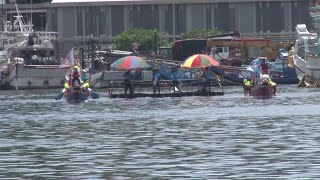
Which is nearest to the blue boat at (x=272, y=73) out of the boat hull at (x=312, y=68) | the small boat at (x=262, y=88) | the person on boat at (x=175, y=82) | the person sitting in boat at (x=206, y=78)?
the boat hull at (x=312, y=68)

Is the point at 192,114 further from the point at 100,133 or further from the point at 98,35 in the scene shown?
the point at 98,35

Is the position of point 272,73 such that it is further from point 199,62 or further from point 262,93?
point 262,93

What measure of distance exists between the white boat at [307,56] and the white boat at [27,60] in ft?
62.1

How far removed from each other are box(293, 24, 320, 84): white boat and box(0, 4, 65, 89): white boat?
1894 cm

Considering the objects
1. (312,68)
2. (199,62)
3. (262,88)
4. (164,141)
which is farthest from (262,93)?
(164,141)

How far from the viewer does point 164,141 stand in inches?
1684

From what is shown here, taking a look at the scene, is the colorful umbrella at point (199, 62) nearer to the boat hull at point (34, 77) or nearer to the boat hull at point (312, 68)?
the boat hull at point (312, 68)

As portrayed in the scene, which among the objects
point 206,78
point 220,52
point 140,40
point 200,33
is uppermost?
point 200,33

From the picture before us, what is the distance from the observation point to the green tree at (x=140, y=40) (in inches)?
5344

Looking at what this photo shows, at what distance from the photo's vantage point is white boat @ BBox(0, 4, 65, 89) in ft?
369

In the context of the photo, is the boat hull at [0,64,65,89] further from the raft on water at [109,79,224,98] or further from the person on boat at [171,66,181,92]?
the raft on water at [109,79,224,98]

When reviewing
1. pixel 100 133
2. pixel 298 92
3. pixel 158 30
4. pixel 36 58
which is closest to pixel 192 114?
pixel 100 133

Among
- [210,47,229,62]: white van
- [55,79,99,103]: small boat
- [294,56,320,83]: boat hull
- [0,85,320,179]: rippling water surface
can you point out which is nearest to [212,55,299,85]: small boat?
[294,56,320,83]: boat hull

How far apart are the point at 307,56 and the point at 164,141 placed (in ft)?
191
